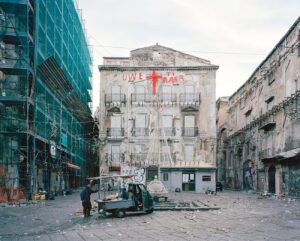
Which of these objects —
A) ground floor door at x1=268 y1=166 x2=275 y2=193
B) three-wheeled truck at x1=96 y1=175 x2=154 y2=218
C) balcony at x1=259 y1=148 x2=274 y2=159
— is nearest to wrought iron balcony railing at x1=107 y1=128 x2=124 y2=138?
balcony at x1=259 y1=148 x2=274 y2=159

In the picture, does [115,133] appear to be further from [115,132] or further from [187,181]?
[187,181]

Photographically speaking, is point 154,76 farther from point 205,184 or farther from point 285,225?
point 285,225

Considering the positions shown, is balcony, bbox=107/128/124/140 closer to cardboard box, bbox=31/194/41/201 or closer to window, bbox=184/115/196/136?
window, bbox=184/115/196/136

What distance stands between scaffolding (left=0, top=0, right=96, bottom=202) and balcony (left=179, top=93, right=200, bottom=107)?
12534 mm

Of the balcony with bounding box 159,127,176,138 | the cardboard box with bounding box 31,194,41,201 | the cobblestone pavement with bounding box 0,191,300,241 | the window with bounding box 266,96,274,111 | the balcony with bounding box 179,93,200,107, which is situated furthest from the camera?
the balcony with bounding box 179,93,200,107

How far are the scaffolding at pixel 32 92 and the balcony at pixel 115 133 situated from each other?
6.92 metres

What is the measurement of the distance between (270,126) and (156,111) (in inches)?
552

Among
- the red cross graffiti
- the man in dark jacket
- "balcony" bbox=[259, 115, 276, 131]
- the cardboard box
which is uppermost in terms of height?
the red cross graffiti

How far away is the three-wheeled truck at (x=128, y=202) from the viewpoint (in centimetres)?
1714

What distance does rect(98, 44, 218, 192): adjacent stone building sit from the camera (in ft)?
151

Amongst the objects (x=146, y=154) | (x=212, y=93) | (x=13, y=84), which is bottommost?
(x=146, y=154)

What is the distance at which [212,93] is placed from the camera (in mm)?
47062

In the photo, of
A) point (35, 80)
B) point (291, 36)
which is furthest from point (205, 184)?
point (35, 80)

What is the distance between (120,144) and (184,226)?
32821 mm
